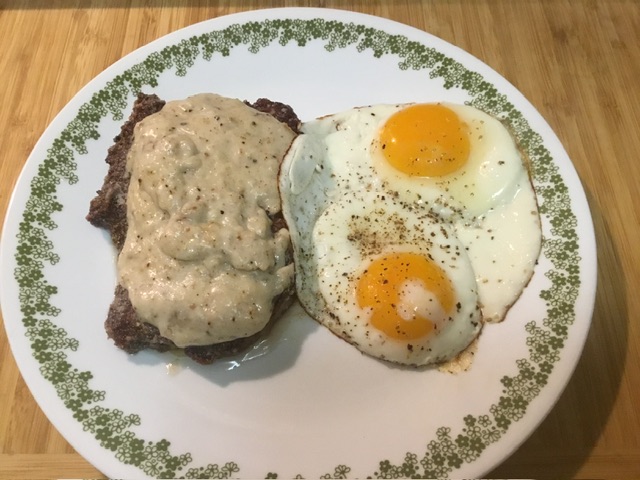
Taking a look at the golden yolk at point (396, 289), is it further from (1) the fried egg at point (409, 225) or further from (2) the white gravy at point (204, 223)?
(2) the white gravy at point (204, 223)

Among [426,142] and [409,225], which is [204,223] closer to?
[409,225]

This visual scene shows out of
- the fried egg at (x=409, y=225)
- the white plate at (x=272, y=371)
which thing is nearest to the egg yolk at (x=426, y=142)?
the fried egg at (x=409, y=225)

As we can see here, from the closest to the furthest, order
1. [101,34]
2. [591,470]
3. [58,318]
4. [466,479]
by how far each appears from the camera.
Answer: [466,479]
[591,470]
[58,318]
[101,34]

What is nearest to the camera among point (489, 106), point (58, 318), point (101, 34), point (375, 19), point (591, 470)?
point (591, 470)

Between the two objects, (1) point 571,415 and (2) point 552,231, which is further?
(2) point 552,231

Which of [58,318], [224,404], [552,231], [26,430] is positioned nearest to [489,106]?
[552,231]

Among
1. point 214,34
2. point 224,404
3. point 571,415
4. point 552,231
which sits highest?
point 214,34

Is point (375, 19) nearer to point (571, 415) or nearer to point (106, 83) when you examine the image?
point (106, 83)

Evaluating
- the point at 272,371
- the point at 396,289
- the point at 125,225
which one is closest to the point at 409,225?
the point at 396,289
